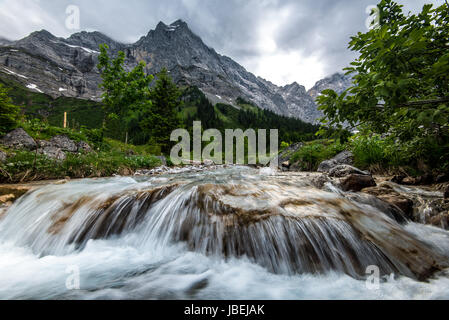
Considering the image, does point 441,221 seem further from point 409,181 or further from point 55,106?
point 55,106

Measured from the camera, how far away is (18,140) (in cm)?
786

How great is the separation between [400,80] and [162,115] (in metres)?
21.7

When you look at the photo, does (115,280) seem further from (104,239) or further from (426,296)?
(426,296)

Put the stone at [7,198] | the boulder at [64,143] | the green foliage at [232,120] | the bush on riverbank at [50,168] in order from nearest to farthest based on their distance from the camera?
the stone at [7,198]
the bush on riverbank at [50,168]
the boulder at [64,143]
the green foliage at [232,120]

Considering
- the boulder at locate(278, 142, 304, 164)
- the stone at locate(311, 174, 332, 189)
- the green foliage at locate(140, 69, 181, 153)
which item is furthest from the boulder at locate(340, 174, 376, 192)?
the green foliage at locate(140, 69, 181, 153)

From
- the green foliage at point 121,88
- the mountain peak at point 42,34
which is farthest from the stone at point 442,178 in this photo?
the mountain peak at point 42,34

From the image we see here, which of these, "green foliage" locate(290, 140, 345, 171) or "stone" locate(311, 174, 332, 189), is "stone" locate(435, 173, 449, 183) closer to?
"stone" locate(311, 174, 332, 189)

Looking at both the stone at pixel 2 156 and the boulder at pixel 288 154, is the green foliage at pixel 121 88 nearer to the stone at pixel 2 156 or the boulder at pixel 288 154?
the stone at pixel 2 156

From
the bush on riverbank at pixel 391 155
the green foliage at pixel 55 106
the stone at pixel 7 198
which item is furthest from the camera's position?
the green foliage at pixel 55 106

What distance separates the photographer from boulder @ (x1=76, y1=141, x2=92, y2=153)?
10.1 metres

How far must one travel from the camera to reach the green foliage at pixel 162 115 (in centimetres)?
1995

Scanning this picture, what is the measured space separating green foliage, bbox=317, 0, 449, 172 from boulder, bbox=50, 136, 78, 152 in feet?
38.6

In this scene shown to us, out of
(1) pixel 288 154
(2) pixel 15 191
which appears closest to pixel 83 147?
(2) pixel 15 191

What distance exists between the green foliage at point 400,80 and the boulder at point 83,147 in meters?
11.9
